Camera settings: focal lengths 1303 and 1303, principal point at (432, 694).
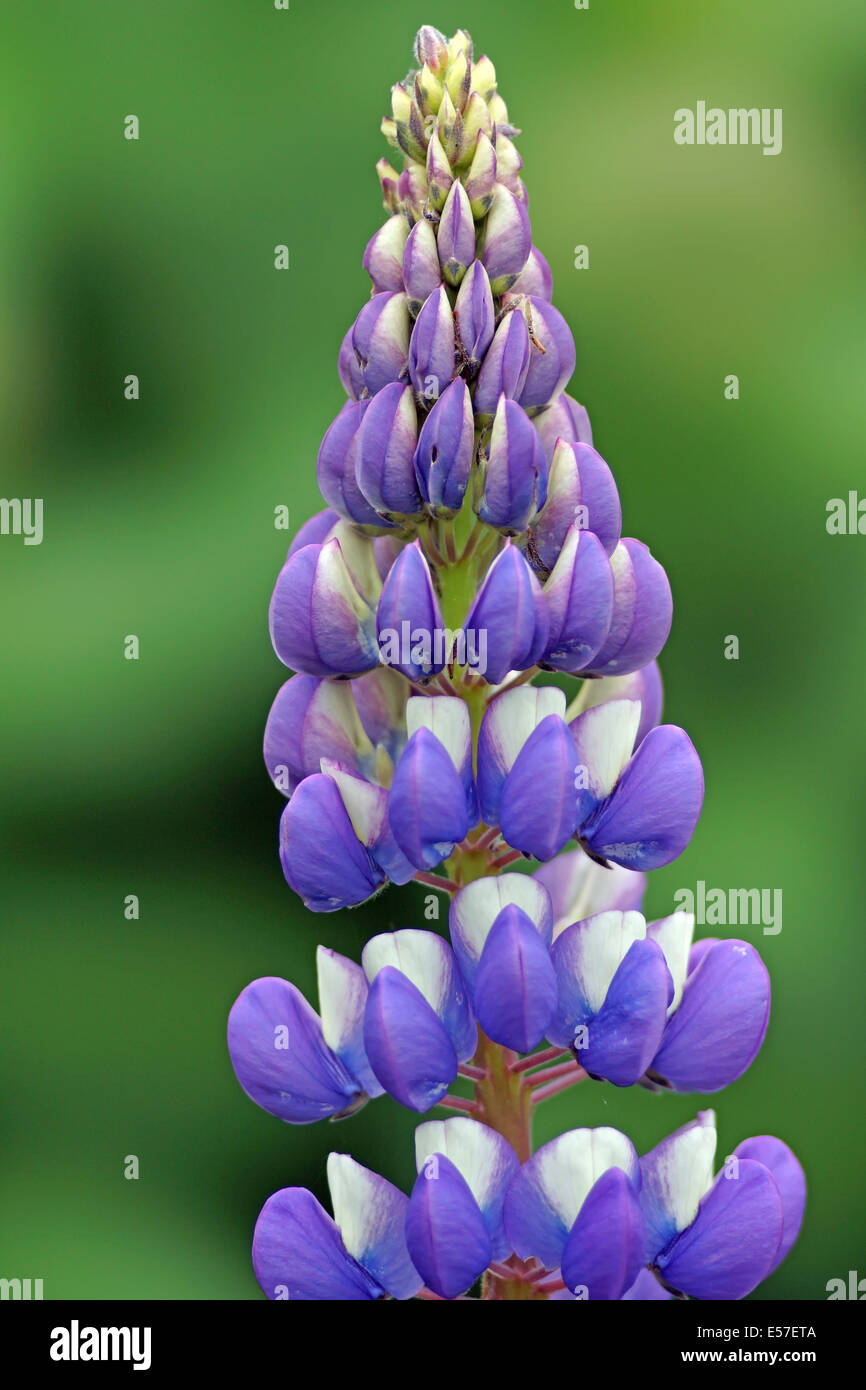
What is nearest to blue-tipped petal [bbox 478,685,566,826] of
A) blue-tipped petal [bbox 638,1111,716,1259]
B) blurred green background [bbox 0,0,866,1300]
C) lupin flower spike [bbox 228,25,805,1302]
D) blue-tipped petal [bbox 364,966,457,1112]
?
lupin flower spike [bbox 228,25,805,1302]

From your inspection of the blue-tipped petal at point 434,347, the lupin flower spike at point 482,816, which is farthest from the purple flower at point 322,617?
the blue-tipped petal at point 434,347

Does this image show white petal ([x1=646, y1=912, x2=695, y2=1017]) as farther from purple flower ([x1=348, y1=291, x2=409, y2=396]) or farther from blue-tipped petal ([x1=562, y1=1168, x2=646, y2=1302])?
purple flower ([x1=348, y1=291, x2=409, y2=396])

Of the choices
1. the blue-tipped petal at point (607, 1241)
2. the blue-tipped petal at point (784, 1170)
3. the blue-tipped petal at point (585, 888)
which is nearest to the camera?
the blue-tipped petal at point (607, 1241)

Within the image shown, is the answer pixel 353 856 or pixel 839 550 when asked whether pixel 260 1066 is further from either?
pixel 839 550

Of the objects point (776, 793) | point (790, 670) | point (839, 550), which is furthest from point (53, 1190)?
point (839, 550)

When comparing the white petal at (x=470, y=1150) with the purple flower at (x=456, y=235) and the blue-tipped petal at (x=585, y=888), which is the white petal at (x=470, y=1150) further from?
the purple flower at (x=456, y=235)

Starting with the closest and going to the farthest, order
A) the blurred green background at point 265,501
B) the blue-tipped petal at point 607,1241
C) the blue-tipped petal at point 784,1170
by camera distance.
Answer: the blue-tipped petal at point 607,1241 → the blue-tipped petal at point 784,1170 → the blurred green background at point 265,501

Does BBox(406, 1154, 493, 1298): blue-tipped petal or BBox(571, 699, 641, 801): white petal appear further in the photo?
BBox(571, 699, 641, 801): white petal
